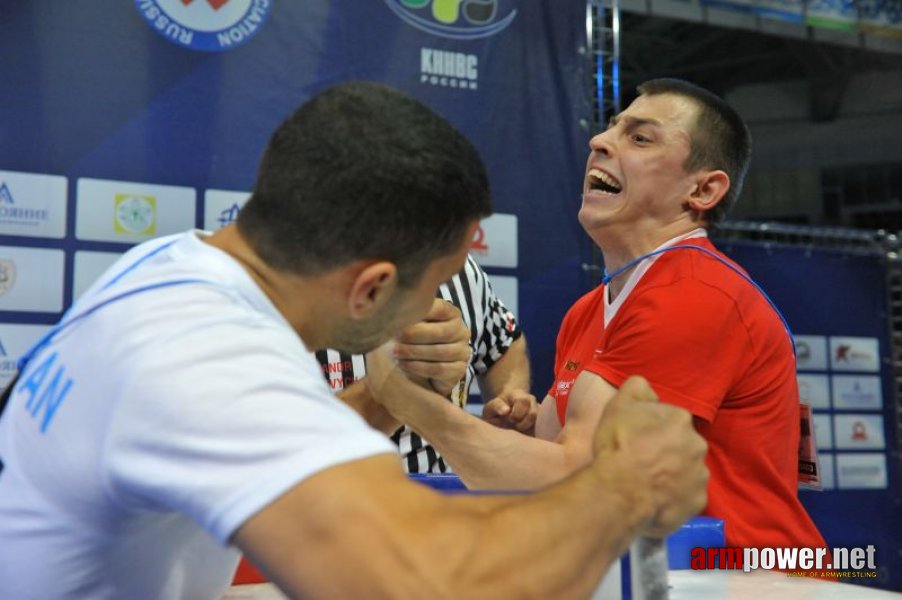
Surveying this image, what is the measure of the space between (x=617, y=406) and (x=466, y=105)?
8.12ft

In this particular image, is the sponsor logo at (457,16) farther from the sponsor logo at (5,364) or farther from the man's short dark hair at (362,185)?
the man's short dark hair at (362,185)

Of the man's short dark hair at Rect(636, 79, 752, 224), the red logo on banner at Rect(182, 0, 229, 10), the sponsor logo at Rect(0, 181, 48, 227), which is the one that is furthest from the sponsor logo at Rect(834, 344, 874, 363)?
the sponsor logo at Rect(0, 181, 48, 227)

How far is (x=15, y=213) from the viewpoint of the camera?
2713 mm

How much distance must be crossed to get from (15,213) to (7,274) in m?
0.18

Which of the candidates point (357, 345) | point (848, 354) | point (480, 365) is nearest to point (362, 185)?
point (357, 345)

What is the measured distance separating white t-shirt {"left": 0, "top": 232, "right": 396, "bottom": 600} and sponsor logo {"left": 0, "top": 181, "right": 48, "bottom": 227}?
74.6 inches

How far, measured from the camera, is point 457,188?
963 millimetres

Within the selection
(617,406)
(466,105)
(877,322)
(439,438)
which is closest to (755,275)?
(877,322)

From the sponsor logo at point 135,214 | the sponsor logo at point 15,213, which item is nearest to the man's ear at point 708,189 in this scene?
the sponsor logo at point 135,214

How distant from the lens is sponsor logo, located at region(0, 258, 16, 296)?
8.86 ft

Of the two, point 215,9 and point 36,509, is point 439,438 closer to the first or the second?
point 36,509

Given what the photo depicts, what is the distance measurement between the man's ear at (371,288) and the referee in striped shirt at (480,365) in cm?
99

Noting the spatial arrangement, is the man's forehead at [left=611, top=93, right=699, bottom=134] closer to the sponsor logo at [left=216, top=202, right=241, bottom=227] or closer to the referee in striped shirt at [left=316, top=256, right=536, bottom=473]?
the referee in striped shirt at [left=316, top=256, right=536, bottom=473]

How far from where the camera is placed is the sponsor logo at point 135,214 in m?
2.84
